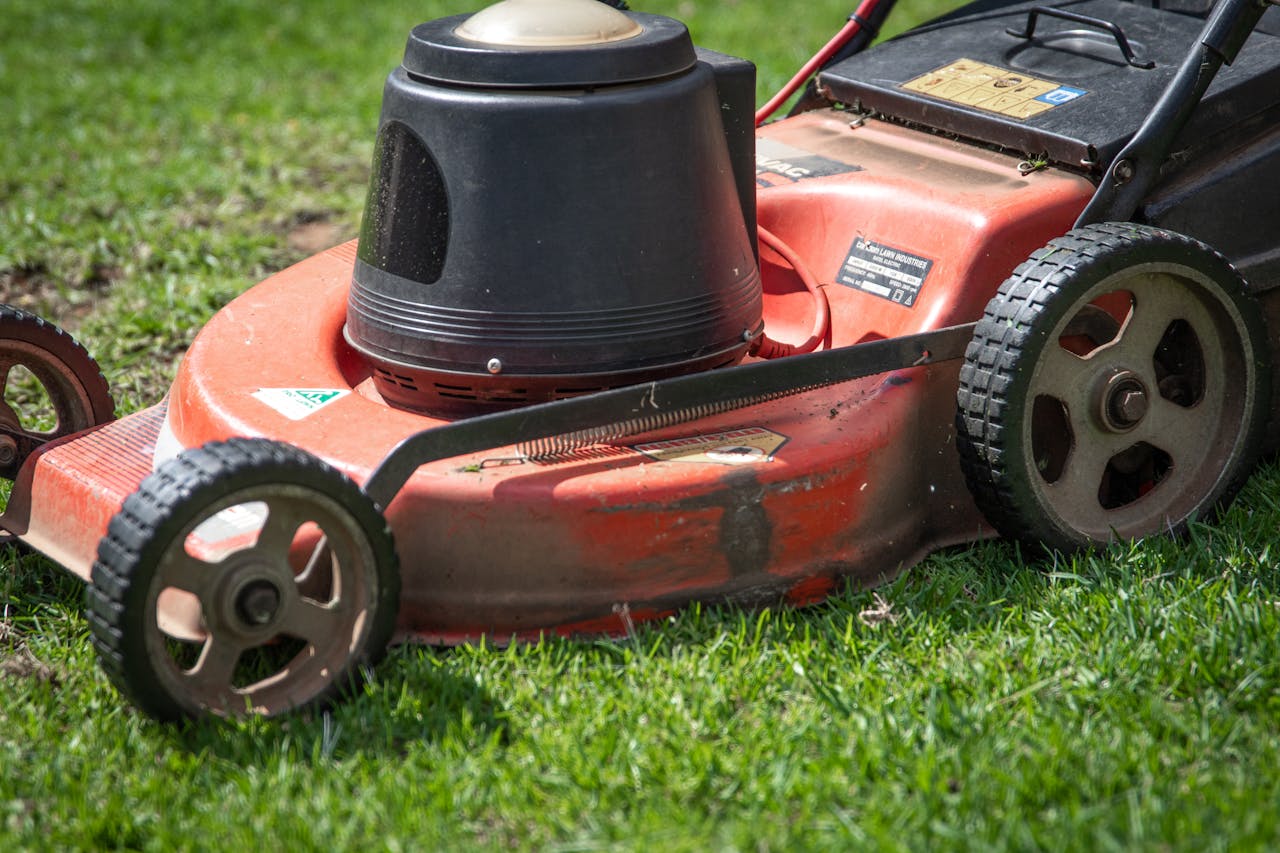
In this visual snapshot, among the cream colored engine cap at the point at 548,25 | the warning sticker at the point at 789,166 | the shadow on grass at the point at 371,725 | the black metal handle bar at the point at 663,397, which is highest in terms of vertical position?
the cream colored engine cap at the point at 548,25

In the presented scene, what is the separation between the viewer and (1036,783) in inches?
76.2

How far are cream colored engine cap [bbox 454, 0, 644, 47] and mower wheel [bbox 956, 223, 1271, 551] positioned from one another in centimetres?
76

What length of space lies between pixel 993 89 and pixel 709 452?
40.0 inches

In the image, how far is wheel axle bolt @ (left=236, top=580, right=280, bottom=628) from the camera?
6.92 feet

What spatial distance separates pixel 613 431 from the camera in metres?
2.39

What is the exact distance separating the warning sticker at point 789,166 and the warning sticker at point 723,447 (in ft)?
2.04

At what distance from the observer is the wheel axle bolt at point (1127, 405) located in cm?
255

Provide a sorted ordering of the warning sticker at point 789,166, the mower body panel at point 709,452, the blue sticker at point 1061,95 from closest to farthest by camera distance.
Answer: the mower body panel at point 709,452 → the blue sticker at point 1061,95 → the warning sticker at point 789,166

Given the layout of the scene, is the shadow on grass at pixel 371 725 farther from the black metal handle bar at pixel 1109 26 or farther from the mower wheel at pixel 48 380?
the black metal handle bar at pixel 1109 26

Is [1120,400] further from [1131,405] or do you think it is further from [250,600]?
[250,600]

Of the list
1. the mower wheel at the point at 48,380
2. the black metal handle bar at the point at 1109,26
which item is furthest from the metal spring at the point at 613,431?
the black metal handle bar at the point at 1109,26

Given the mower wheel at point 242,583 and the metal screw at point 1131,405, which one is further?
the metal screw at point 1131,405

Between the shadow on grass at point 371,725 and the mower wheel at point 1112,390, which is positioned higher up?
the mower wheel at point 1112,390

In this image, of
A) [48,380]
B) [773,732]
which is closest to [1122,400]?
[773,732]
